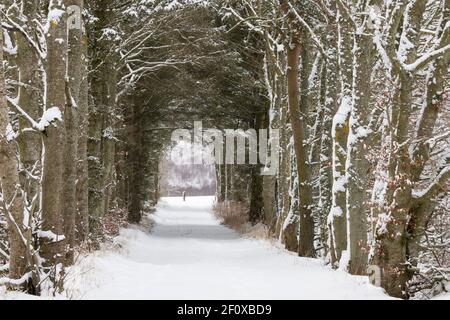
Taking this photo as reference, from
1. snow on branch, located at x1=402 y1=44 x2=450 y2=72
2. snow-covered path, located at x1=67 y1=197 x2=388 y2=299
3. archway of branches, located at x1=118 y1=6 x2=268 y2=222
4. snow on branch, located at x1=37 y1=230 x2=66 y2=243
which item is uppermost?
archway of branches, located at x1=118 y1=6 x2=268 y2=222

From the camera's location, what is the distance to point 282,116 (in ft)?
58.3

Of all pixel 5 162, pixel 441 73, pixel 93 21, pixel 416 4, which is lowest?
pixel 5 162

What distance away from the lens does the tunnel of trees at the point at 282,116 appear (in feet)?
24.8

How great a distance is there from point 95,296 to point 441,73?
5.77 m

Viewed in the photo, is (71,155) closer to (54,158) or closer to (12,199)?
(54,158)

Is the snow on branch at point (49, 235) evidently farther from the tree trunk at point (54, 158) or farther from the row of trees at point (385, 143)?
the row of trees at point (385, 143)

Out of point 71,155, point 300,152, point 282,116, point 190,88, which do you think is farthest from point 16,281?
point 190,88

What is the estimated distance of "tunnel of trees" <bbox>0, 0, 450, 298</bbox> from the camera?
755 centimetres

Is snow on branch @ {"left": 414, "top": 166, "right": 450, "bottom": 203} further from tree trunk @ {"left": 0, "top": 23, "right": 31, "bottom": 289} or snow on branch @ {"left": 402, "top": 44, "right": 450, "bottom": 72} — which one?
tree trunk @ {"left": 0, "top": 23, "right": 31, "bottom": 289}

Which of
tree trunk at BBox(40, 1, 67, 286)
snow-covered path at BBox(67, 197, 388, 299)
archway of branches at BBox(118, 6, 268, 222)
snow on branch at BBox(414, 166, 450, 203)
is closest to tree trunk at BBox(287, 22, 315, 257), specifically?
snow-covered path at BBox(67, 197, 388, 299)

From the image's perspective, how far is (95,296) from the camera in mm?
7723

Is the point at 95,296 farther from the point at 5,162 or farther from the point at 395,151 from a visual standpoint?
the point at 395,151

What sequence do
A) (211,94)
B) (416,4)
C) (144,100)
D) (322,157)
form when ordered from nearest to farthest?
1. (416,4)
2. (322,157)
3. (211,94)
4. (144,100)
